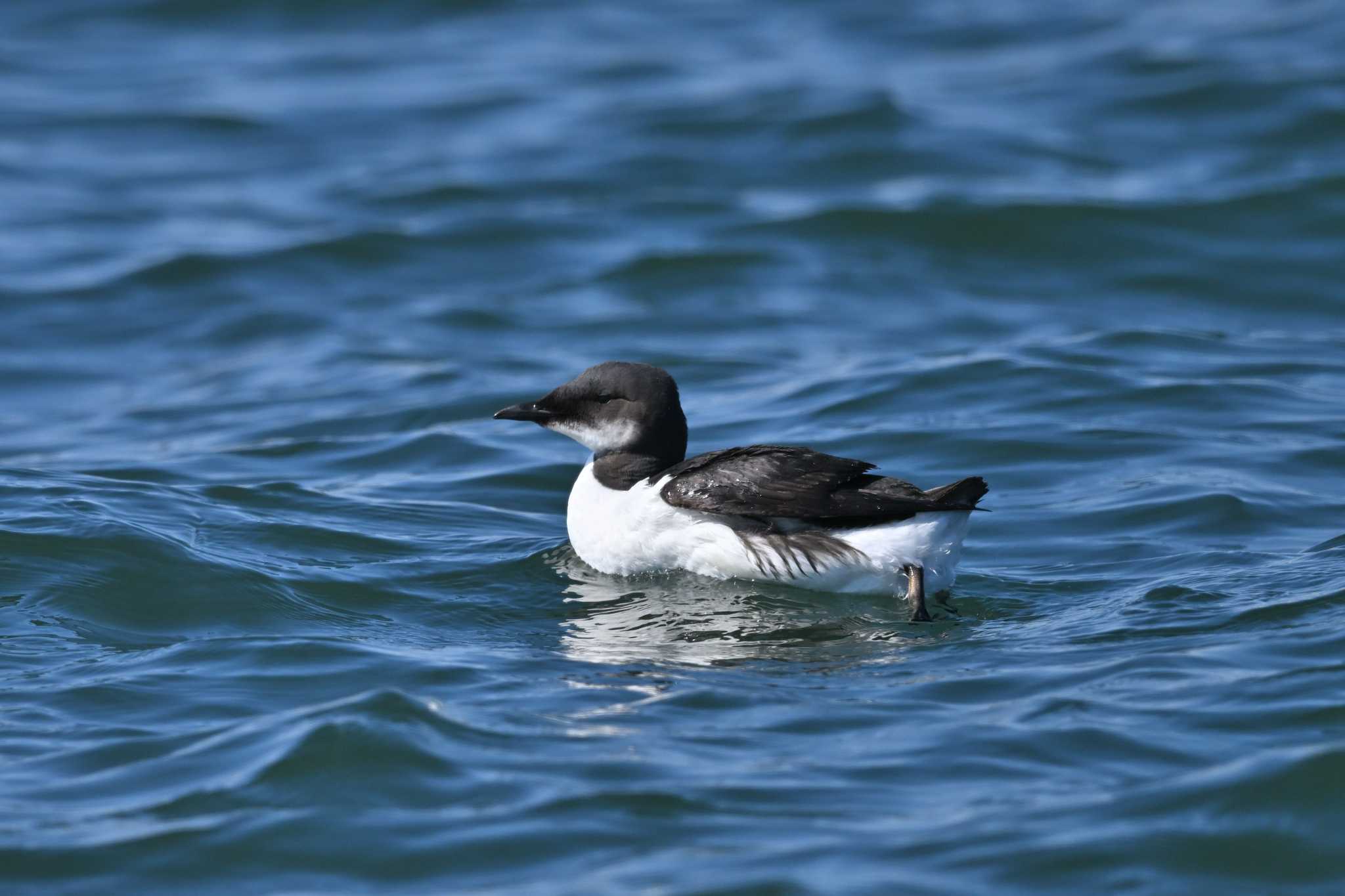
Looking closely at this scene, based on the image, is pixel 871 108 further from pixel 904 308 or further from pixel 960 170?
pixel 904 308

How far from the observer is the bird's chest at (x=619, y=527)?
7.24 m

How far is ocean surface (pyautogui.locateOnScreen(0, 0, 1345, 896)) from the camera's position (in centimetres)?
501

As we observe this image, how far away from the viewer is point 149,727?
572 cm

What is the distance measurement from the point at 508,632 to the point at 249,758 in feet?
5.06

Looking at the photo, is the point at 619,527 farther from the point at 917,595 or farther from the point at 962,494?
the point at 962,494

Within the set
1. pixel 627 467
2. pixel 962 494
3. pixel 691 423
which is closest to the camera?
pixel 962 494

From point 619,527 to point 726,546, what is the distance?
19.4 inches

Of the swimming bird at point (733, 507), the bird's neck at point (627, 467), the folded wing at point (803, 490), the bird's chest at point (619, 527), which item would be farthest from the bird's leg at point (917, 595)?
the bird's neck at point (627, 467)

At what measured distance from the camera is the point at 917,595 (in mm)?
6750

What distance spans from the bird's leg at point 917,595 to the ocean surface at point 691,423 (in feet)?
0.31

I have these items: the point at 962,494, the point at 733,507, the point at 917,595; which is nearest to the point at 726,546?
the point at 733,507

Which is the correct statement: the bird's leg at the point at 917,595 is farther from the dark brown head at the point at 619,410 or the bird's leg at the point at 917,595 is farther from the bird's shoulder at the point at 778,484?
the dark brown head at the point at 619,410

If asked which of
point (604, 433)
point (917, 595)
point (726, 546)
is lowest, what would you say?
point (917, 595)

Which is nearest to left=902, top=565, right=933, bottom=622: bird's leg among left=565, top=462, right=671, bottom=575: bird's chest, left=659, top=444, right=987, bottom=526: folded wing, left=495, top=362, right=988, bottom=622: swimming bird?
left=495, top=362, right=988, bottom=622: swimming bird
